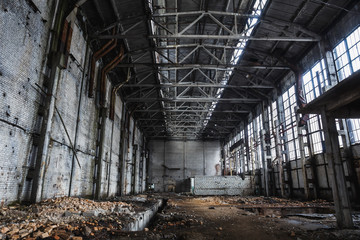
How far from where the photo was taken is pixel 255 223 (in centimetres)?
626

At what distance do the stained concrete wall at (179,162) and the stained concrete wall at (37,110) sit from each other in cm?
2341

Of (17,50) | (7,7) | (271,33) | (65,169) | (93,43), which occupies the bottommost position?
(65,169)

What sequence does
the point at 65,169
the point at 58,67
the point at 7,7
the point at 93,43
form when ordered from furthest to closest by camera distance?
the point at 93,43, the point at 65,169, the point at 58,67, the point at 7,7

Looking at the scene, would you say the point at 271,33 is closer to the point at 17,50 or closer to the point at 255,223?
the point at 255,223

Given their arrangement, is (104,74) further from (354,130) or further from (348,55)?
(354,130)

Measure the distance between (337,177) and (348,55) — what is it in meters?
7.86

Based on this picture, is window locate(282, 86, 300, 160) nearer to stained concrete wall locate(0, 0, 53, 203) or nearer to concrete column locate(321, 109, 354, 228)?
concrete column locate(321, 109, 354, 228)

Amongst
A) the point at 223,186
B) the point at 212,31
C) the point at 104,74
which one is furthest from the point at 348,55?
the point at 223,186

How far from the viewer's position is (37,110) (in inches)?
271

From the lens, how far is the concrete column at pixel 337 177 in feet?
17.1

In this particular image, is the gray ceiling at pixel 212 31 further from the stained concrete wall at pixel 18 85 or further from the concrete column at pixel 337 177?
the concrete column at pixel 337 177

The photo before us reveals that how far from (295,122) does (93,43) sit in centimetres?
1310

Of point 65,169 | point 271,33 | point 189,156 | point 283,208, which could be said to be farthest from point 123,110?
point 189,156

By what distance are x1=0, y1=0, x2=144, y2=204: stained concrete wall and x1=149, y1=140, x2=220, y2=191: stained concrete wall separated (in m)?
23.4
